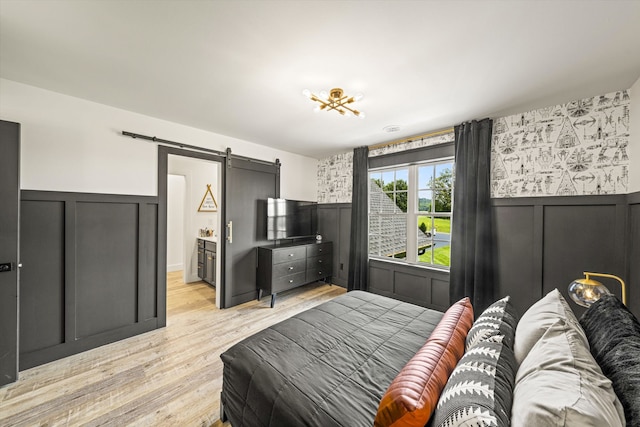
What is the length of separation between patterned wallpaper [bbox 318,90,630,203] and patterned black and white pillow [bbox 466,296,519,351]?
187 cm

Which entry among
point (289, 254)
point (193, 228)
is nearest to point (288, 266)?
point (289, 254)

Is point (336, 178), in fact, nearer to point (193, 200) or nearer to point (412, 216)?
point (412, 216)

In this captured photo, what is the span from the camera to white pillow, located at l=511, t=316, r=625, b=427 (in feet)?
1.96

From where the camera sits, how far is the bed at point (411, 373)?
728 mm

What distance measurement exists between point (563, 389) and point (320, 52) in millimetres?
2046

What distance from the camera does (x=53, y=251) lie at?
2.23 m

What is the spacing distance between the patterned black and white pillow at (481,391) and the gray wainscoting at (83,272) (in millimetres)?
3109

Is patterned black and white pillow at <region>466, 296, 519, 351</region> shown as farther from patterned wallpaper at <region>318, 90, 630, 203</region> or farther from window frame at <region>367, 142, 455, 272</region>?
window frame at <region>367, 142, 455, 272</region>

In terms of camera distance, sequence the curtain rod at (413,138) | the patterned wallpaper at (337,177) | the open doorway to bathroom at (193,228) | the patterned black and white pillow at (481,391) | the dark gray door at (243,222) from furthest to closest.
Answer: the patterned wallpaper at (337,177) < the open doorway to bathroom at (193,228) < the dark gray door at (243,222) < the curtain rod at (413,138) < the patterned black and white pillow at (481,391)

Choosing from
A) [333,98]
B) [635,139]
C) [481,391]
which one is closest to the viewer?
[481,391]

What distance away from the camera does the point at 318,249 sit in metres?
4.31

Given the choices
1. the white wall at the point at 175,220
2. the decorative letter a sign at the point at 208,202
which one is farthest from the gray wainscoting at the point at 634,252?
the white wall at the point at 175,220

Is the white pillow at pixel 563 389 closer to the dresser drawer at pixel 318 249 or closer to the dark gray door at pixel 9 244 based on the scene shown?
the dark gray door at pixel 9 244

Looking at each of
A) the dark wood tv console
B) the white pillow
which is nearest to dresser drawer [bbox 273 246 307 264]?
the dark wood tv console
